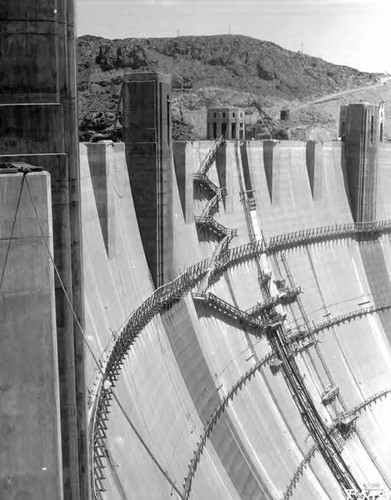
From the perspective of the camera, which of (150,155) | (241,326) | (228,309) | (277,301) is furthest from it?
(277,301)

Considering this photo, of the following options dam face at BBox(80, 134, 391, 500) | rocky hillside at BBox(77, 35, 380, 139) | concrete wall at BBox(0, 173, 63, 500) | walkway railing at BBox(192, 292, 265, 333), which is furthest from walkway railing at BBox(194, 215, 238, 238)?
rocky hillside at BBox(77, 35, 380, 139)

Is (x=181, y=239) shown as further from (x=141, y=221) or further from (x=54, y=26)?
(x=54, y=26)

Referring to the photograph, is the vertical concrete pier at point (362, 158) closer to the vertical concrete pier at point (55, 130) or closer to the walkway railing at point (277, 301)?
the walkway railing at point (277, 301)

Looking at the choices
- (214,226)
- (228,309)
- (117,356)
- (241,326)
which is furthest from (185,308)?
(117,356)

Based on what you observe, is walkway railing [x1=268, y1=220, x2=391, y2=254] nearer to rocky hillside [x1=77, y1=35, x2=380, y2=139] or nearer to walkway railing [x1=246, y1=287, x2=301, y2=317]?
walkway railing [x1=246, y1=287, x2=301, y2=317]

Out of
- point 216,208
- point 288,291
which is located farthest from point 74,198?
point 288,291

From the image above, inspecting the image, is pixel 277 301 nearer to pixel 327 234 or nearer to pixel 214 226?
pixel 214 226

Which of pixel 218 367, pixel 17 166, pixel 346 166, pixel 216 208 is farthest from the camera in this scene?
pixel 346 166
